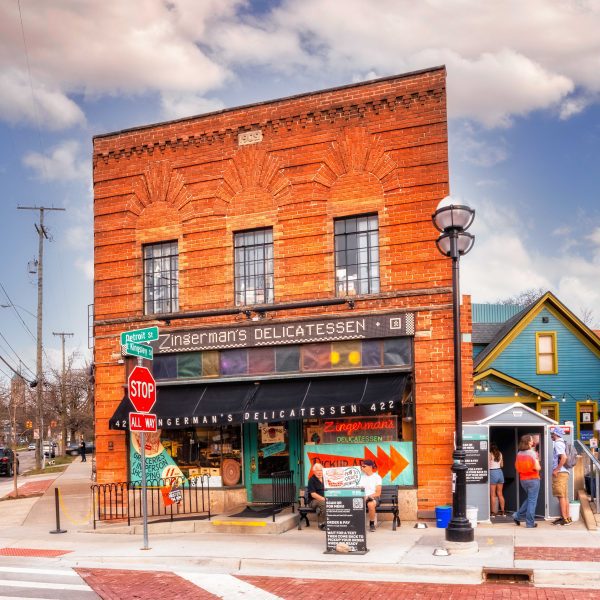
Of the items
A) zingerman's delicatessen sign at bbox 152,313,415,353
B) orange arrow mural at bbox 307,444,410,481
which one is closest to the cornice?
zingerman's delicatessen sign at bbox 152,313,415,353

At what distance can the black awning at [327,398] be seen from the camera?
16125 millimetres

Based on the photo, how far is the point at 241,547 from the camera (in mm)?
13812

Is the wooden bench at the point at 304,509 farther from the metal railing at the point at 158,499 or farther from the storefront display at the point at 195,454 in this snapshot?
the metal railing at the point at 158,499

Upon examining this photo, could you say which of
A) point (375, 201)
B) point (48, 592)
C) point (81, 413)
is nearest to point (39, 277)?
point (81, 413)

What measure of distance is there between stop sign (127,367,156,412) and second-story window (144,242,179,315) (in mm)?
5251

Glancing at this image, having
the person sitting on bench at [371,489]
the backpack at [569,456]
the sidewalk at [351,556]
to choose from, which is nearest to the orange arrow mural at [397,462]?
the sidewalk at [351,556]

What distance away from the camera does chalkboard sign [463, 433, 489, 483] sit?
1563 centimetres

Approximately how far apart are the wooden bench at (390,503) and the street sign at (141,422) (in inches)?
191

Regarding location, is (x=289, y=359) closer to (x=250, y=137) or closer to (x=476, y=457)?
(x=476, y=457)

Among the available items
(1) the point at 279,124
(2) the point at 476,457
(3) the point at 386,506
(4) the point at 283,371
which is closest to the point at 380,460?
(3) the point at 386,506

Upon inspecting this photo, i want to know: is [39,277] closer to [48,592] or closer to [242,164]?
[242,164]

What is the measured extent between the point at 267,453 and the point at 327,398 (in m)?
2.41

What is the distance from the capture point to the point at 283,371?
17672 millimetres

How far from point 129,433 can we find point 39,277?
1307 inches
